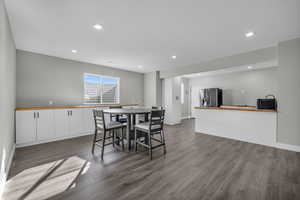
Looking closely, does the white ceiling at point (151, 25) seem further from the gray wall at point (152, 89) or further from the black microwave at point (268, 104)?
the gray wall at point (152, 89)

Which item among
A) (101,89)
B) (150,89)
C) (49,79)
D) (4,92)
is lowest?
(4,92)

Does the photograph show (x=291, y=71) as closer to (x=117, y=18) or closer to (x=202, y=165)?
(x=202, y=165)

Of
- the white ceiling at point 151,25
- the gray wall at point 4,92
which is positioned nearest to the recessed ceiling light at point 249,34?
the white ceiling at point 151,25

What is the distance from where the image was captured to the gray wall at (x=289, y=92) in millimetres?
2953

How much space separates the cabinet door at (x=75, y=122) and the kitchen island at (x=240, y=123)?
4.03 m

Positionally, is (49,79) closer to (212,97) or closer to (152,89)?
(152,89)

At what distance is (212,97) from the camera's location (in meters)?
6.22

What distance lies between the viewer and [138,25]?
2.45 m

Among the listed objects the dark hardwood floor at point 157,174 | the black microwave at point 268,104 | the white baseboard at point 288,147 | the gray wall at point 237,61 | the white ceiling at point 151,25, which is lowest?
the dark hardwood floor at point 157,174

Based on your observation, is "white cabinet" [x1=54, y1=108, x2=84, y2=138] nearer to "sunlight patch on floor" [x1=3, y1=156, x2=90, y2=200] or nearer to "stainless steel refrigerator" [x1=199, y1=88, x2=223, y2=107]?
"sunlight patch on floor" [x1=3, y1=156, x2=90, y2=200]

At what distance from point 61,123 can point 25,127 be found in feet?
2.53

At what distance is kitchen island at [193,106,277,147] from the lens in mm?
3348

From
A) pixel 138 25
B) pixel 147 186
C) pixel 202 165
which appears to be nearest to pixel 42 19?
pixel 138 25

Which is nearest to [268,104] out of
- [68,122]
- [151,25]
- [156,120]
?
[156,120]
